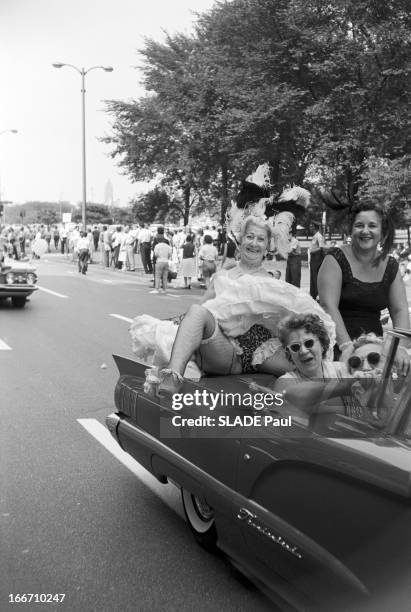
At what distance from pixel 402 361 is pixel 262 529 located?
81cm

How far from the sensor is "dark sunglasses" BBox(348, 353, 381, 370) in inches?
107

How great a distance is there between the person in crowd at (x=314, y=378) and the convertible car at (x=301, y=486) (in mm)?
52

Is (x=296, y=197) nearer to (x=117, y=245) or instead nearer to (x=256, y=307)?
(x=256, y=307)

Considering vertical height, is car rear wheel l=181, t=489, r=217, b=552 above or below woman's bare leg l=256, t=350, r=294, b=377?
below

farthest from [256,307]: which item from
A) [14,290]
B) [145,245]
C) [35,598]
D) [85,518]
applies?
[145,245]

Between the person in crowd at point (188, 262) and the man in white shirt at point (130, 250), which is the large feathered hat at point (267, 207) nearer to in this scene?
the person in crowd at point (188, 262)

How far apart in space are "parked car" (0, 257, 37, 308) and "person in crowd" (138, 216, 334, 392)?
11.8m

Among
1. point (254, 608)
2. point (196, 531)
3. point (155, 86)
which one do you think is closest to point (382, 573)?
point (254, 608)

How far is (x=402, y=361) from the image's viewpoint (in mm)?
2625

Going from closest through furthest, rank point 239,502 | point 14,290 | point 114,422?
point 239,502 < point 114,422 < point 14,290

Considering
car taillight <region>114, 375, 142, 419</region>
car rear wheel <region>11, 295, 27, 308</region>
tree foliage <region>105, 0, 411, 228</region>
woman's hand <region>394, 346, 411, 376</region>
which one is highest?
tree foliage <region>105, 0, 411, 228</region>

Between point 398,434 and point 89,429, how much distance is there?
3939 mm

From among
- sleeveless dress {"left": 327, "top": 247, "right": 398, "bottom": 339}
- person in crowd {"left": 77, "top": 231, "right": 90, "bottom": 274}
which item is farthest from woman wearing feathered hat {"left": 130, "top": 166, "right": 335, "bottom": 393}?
person in crowd {"left": 77, "top": 231, "right": 90, "bottom": 274}

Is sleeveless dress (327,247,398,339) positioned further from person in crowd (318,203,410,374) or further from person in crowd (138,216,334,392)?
person in crowd (138,216,334,392)
